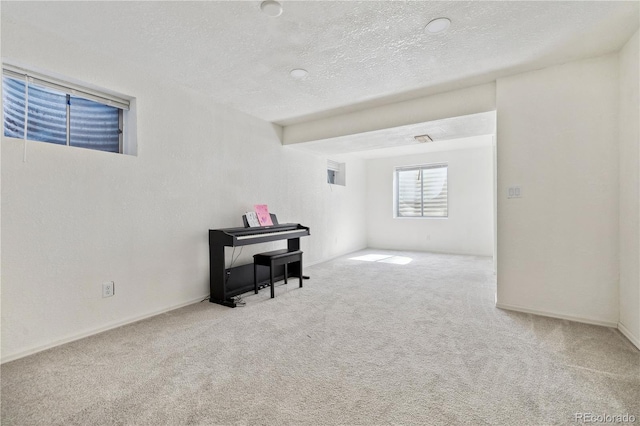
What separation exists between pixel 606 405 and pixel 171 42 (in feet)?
11.8

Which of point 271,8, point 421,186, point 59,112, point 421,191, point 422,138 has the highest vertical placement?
point 271,8

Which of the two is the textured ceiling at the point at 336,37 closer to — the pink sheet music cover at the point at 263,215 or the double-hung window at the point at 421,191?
the pink sheet music cover at the point at 263,215

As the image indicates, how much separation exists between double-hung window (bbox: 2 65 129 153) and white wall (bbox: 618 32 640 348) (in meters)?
4.28

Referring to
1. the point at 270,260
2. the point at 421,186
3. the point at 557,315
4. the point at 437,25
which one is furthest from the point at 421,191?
the point at 437,25

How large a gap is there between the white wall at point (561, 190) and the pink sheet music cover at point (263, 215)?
266 centimetres

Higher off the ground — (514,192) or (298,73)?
(298,73)

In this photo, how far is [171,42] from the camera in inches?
87.7

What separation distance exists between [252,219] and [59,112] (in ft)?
6.59

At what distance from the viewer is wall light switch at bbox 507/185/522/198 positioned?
2809 millimetres

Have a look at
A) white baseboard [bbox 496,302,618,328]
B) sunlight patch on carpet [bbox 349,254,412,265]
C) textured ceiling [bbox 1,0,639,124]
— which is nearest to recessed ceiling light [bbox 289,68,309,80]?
textured ceiling [bbox 1,0,639,124]

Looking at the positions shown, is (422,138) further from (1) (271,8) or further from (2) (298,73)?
(1) (271,8)

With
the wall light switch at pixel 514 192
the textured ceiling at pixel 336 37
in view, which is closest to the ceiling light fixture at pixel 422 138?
the textured ceiling at pixel 336 37

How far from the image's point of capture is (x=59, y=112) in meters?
2.33

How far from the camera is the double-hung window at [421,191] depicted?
6621 mm
